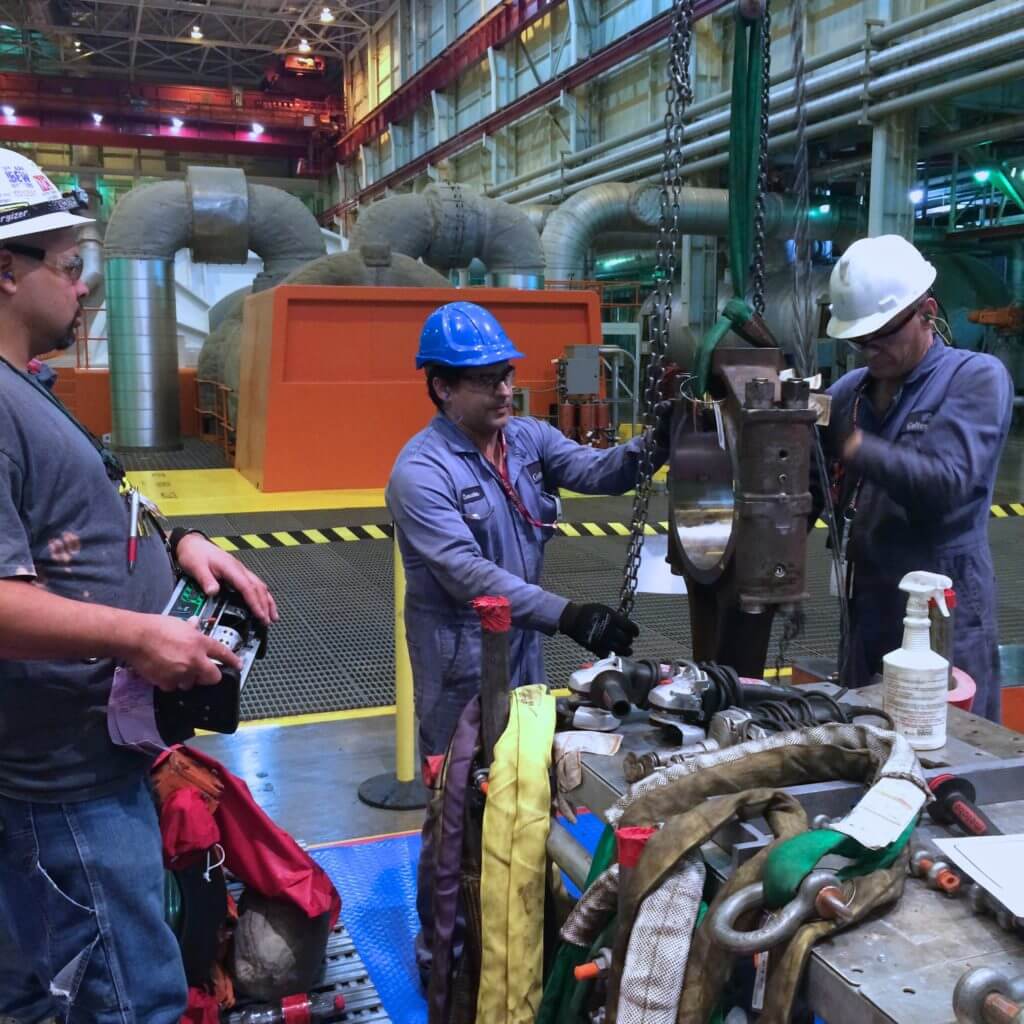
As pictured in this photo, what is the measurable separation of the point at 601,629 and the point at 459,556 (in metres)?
0.37

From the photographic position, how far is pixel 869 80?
34.8 feet

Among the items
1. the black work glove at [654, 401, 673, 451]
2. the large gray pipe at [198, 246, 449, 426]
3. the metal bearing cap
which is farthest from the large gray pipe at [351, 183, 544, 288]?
the metal bearing cap

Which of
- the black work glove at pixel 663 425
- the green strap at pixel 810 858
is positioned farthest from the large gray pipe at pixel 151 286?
the green strap at pixel 810 858

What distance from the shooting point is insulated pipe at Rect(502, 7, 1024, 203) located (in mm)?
8953

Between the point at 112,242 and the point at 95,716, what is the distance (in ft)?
33.9

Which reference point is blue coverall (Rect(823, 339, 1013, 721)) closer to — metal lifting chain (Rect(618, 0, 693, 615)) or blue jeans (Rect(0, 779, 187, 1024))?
metal lifting chain (Rect(618, 0, 693, 615))

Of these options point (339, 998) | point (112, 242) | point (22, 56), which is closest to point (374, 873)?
point (339, 998)

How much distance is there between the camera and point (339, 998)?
2.33m

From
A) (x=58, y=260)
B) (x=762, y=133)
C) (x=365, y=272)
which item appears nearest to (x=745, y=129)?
(x=762, y=133)

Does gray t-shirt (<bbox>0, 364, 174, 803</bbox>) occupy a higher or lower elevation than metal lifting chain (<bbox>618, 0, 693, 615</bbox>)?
lower

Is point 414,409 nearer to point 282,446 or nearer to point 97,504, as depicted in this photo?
point 282,446

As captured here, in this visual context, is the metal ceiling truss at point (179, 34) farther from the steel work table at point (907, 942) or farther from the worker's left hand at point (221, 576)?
the steel work table at point (907, 942)

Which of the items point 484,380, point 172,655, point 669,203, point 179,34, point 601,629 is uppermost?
point 179,34

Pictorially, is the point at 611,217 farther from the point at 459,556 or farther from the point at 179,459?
the point at 459,556
